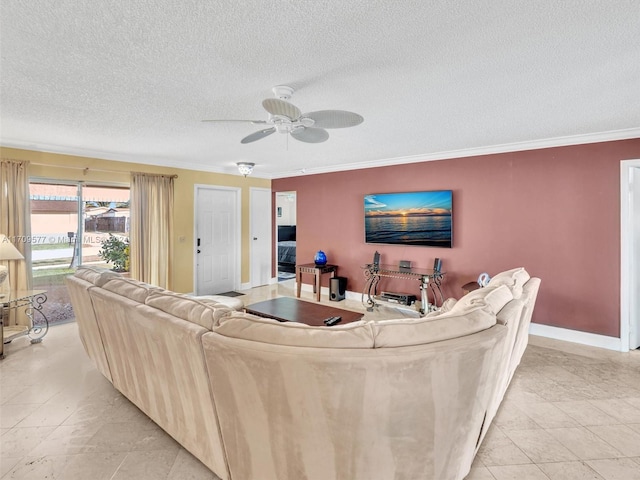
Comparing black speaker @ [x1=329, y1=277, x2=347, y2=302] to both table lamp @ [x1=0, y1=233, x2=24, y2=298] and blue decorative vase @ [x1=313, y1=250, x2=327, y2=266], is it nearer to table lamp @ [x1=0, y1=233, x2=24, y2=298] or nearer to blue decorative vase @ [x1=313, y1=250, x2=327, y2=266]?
blue decorative vase @ [x1=313, y1=250, x2=327, y2=266]

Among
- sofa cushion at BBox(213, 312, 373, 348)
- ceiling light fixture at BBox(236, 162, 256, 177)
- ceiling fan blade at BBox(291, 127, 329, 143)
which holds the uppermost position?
ceiling light fixture at BBox(236, 162, 256, 177)

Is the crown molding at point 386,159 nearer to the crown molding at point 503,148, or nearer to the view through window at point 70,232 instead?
the crown molding at point 503,148

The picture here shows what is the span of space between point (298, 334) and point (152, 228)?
4592 mm

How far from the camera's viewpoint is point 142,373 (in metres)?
2.05

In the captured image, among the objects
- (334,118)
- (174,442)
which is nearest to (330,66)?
(334,118)

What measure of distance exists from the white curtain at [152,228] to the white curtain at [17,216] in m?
1.18

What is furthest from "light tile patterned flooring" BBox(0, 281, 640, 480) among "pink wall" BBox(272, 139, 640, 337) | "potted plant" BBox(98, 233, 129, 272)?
"potted plant" BBox(98, 233, 129, 272)

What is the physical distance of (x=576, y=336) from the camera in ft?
12.4

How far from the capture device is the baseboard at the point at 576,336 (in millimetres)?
3566

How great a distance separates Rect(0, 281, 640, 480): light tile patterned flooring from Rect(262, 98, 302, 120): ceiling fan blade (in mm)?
2153

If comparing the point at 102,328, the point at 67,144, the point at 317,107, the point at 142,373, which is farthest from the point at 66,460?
the point at 67,144

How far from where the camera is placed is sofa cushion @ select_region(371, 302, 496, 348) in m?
1.30

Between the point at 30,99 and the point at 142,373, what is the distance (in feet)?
7.81

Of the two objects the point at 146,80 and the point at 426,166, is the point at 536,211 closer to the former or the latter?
the point at 426,166
